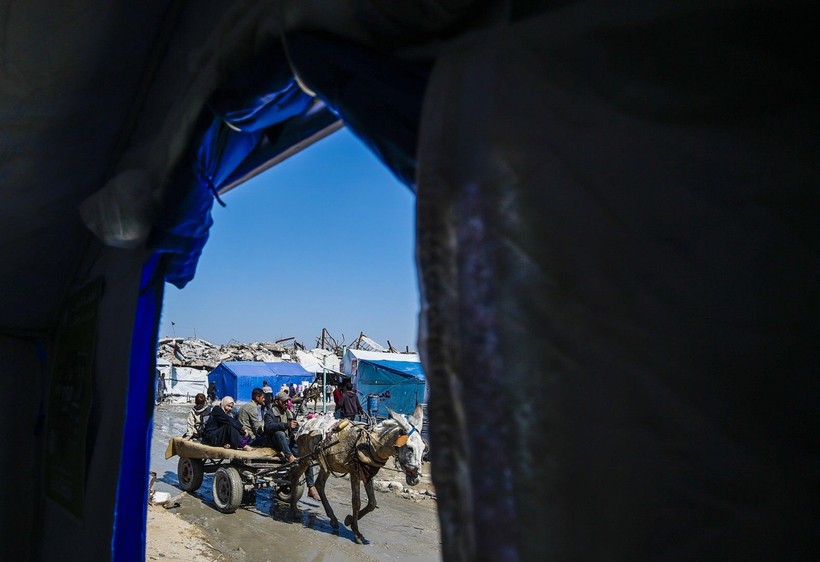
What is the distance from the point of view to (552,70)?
2.40 ft

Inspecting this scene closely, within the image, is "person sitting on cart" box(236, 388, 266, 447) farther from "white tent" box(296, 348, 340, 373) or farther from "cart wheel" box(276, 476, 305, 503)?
"white tent" box(296, 348, 340, 373)

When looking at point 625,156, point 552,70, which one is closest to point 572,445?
point 625,156

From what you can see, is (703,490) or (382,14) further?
(382,14)

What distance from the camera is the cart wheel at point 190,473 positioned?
988 centimetres

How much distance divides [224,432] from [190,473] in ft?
4.09

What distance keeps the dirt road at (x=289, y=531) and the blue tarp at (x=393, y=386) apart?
8.18m

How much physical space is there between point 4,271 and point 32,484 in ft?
5.34

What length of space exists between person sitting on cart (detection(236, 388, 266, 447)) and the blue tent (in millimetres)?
12856

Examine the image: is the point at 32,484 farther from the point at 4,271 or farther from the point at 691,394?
the point at 691,394

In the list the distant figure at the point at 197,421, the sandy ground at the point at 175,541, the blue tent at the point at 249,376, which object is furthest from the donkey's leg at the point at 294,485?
the blue tent at the point at 249,376

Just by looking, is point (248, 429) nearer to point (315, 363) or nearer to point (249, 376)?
point (249, 376)

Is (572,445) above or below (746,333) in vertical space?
below

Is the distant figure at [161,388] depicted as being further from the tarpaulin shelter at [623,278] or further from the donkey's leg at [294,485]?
the tarpaulin shelter at [623,278]

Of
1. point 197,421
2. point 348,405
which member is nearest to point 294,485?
point 197,421
